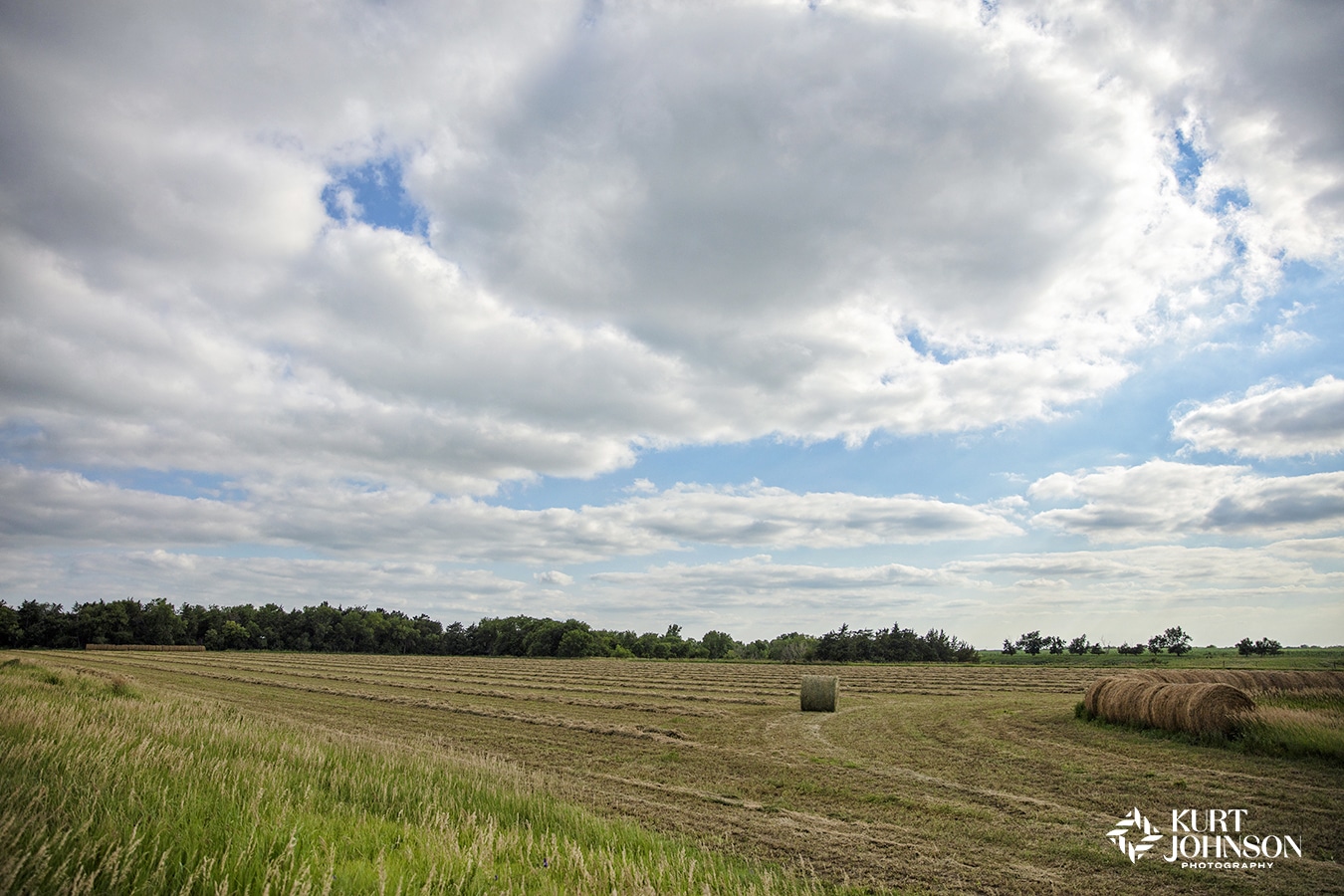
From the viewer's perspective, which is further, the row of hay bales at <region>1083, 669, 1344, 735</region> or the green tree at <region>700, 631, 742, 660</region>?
the green tree at <region>700, 631, 742, 660</region>

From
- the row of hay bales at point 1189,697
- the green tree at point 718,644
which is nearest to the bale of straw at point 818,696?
the row of hay bales at point 1189,697

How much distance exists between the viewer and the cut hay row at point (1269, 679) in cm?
2138

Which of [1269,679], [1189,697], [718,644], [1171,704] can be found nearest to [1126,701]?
[1171,704]

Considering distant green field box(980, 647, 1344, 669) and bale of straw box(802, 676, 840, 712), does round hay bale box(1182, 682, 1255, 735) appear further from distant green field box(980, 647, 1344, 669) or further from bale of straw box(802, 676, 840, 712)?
distant green field box(980, 647, 1344, 669)

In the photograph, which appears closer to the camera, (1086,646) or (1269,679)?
(1269,679)

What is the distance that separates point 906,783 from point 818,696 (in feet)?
47.9

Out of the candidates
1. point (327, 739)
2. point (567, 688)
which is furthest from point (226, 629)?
point (327, 739)

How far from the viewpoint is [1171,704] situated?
17703 millimetres

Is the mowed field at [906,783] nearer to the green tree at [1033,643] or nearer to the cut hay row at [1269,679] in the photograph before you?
the cut hay row at [1269,679]

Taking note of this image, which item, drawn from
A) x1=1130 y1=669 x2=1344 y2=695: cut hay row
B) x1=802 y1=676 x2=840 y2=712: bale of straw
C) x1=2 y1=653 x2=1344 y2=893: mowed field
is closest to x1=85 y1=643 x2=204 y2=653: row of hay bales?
x1=2 y1=653 x2=1344 y2=893: mowed field

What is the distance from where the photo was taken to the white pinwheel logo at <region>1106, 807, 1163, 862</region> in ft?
28.2

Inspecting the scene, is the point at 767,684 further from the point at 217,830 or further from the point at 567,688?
the point at 217,830

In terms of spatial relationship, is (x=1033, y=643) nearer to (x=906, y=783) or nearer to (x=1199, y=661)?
(x=1199, y=661)

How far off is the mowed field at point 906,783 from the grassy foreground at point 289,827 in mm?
1879
